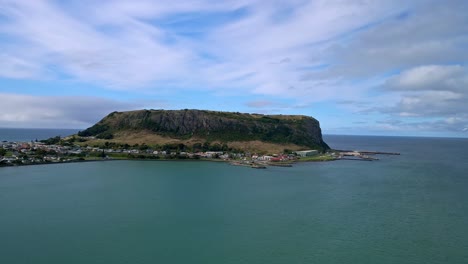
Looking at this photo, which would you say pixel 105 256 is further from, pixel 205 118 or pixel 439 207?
pixel 205 118

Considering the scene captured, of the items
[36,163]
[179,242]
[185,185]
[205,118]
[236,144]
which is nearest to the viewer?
[179,242]

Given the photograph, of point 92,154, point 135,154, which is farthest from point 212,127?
point 92,154

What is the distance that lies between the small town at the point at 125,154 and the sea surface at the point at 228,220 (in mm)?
11191

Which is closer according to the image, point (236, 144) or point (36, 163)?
point (36, 163)

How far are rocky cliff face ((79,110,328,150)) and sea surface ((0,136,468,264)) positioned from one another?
107 feet

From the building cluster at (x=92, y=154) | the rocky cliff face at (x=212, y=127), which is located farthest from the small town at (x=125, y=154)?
the rocky cliff face at (x=212, y=127)

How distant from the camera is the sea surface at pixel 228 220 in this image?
563 inches

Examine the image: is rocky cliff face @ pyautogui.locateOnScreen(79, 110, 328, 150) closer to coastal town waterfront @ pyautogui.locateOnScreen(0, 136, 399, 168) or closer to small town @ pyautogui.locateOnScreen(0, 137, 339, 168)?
coastal town waterfront @ pyautogui.locateOnScreen(0, 136, 399, 168)

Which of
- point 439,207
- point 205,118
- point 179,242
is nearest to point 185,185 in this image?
point 179,242

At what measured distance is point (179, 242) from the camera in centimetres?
1548

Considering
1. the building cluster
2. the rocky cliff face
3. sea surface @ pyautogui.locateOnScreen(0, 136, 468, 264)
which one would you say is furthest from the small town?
sea surface @ pyautogui.locateOnScreen(0, 136, 468, 264)

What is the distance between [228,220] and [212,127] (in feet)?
161

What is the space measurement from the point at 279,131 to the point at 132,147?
28232 millimetres

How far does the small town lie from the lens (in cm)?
4375
